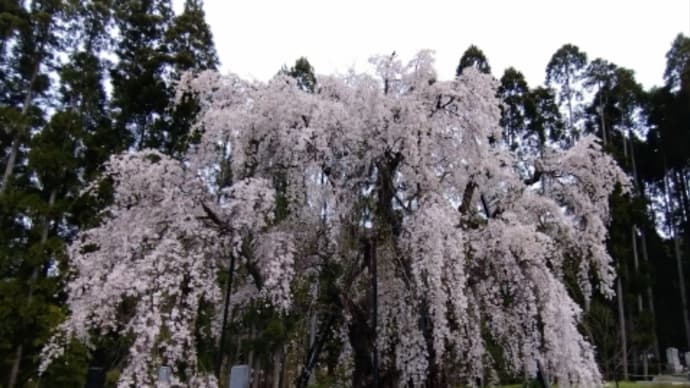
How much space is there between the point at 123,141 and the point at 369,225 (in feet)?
22.3

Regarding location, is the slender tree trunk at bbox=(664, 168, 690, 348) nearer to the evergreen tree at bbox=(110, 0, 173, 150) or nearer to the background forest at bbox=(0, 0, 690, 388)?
the background forest at bbox=(0, 0, 690, 388)

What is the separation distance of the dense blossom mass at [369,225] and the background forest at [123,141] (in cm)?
87

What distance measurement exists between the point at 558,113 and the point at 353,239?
11.6 metres

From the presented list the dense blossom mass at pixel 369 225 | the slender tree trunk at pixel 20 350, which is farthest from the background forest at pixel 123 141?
the dense blossom mass at pixel 369 225

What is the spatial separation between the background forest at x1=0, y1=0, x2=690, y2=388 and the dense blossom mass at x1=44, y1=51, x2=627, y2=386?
2.84 ft

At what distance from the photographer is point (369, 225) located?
20.2ft

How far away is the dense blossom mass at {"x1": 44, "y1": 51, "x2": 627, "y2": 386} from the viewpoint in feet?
16.1

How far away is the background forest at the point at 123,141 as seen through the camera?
28.1ft

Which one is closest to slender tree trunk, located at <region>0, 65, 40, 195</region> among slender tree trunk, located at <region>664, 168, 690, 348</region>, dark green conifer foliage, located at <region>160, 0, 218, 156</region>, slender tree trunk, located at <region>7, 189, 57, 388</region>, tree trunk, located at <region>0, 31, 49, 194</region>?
tree trunk, located at <region>0, 31, 49, 194</region>

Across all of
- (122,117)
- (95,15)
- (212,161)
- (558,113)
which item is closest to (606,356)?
(558,113)

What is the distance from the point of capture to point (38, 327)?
838cm

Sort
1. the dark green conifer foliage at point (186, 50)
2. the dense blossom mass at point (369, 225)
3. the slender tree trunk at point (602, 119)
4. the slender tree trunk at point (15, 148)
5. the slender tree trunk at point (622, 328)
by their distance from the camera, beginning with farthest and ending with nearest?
the slender tree trunk at point (602, 119) → the slender tree trunk at point (622, 328) → the dark green conifer foliage at point (186, 50) → the slender tree trunk at point (15, 148) → the dense blossom mass at point (369, 225)

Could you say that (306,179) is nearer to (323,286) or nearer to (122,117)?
(323,286)

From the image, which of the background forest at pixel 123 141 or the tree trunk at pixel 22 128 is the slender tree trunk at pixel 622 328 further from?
the tree trunk at pixel 22 128
